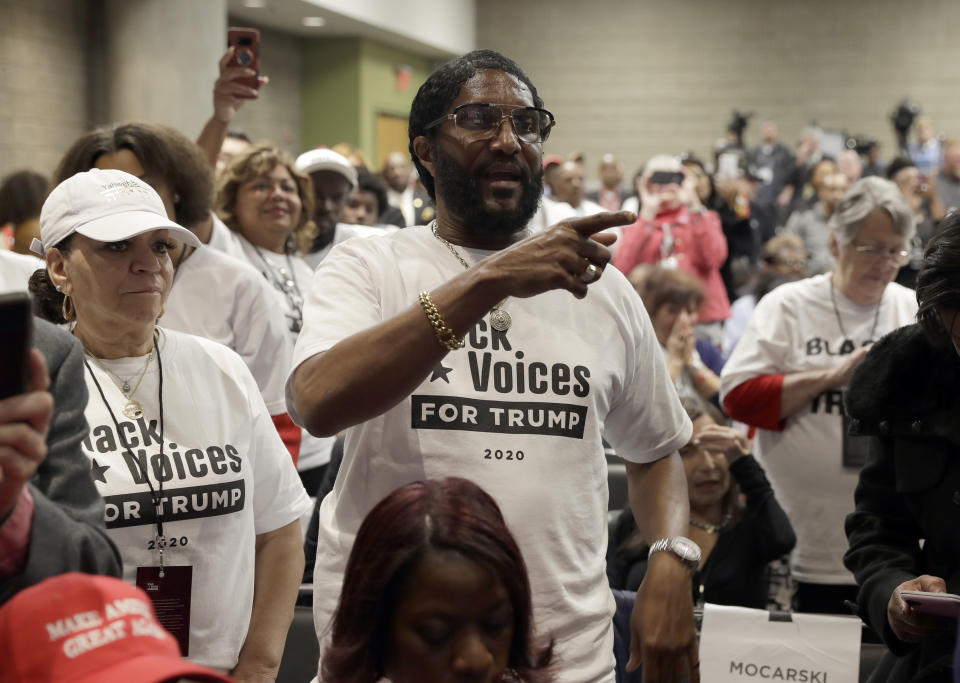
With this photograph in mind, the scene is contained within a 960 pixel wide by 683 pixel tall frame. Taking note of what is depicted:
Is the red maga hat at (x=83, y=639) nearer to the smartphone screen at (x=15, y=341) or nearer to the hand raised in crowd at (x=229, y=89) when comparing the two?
the smartphone screen at (x=15, y=341)

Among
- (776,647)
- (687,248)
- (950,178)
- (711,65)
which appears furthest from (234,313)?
(711,65)

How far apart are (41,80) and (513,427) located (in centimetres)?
840

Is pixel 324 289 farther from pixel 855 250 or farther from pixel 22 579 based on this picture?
pixel 855 250

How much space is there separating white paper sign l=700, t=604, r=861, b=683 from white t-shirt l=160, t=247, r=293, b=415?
124 centimetres

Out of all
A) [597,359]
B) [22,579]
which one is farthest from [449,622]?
[597,359]

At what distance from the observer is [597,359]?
1.80 m

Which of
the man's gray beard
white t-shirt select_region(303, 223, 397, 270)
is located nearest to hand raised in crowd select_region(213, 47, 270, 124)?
white t-shirt select_region(303, 223, 397, 270)

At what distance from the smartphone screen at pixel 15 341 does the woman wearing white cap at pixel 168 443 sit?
3.05ft

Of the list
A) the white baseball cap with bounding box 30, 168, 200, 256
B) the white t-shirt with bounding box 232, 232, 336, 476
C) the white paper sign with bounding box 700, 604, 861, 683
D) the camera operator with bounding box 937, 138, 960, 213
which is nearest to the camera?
the white baseball cap with bounding box 30, 168, 200, 256

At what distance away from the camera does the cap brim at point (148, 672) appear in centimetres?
88

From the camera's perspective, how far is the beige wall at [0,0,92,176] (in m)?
8.67

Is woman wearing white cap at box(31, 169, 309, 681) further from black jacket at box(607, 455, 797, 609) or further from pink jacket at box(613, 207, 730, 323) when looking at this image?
pink jacket at box(613, 207, 730, 323)

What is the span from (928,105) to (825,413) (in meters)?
13.8

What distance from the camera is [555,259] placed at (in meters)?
1.50
